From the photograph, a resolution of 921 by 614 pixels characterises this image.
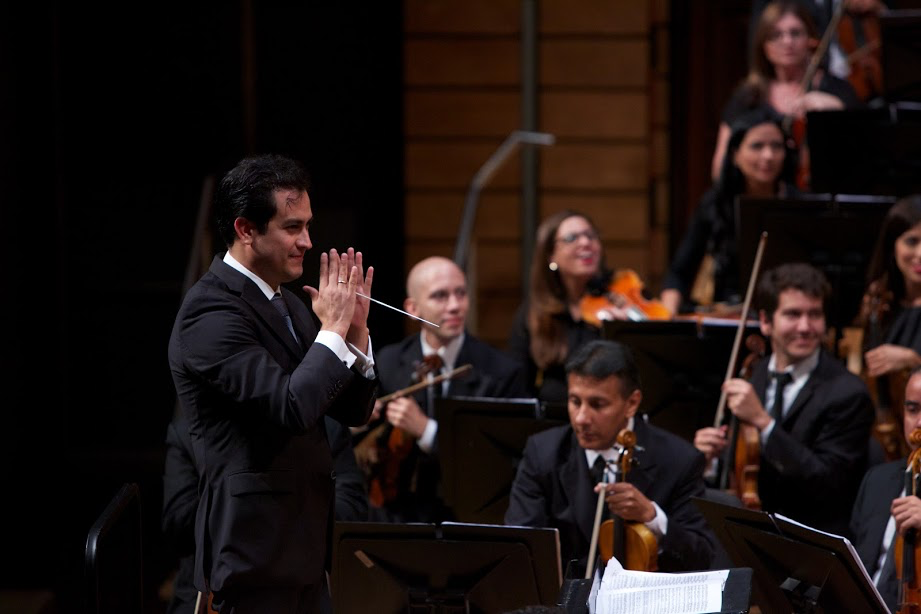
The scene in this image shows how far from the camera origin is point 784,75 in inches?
213

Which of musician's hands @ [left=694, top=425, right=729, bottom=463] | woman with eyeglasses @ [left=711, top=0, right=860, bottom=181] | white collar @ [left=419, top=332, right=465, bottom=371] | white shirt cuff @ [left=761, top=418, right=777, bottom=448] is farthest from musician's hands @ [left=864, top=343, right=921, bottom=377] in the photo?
woman with eyeglasses @ [left=711, top=0, right=860, bottom=181]

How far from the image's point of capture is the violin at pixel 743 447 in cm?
375

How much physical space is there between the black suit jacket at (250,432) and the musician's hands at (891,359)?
209 cm

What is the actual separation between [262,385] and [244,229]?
31 centimetres

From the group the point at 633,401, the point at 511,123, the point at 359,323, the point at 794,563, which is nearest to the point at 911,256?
the point at 633,401

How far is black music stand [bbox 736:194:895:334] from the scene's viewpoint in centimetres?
450

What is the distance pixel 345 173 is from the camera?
6777 mm

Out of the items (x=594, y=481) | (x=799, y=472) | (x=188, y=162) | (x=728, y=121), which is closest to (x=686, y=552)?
(x=594, y=481)

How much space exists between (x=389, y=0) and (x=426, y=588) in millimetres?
4350

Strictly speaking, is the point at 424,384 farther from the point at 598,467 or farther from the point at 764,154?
the point at 764,154

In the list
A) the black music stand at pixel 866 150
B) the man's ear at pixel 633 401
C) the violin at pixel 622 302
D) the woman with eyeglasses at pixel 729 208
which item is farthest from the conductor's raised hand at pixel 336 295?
the black music stand at pixel 866 150

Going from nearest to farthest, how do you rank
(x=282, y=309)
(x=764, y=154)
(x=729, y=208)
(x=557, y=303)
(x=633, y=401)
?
(x=282, y=309)
(x=633, y=401)
(x=557, y=303)
(x=764, y=154)
(x=729, y=208)

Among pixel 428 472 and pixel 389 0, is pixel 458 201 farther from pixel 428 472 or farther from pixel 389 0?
pixel 428 472

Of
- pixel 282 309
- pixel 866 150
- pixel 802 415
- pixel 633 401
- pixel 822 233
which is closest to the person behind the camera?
pixel 282 309
